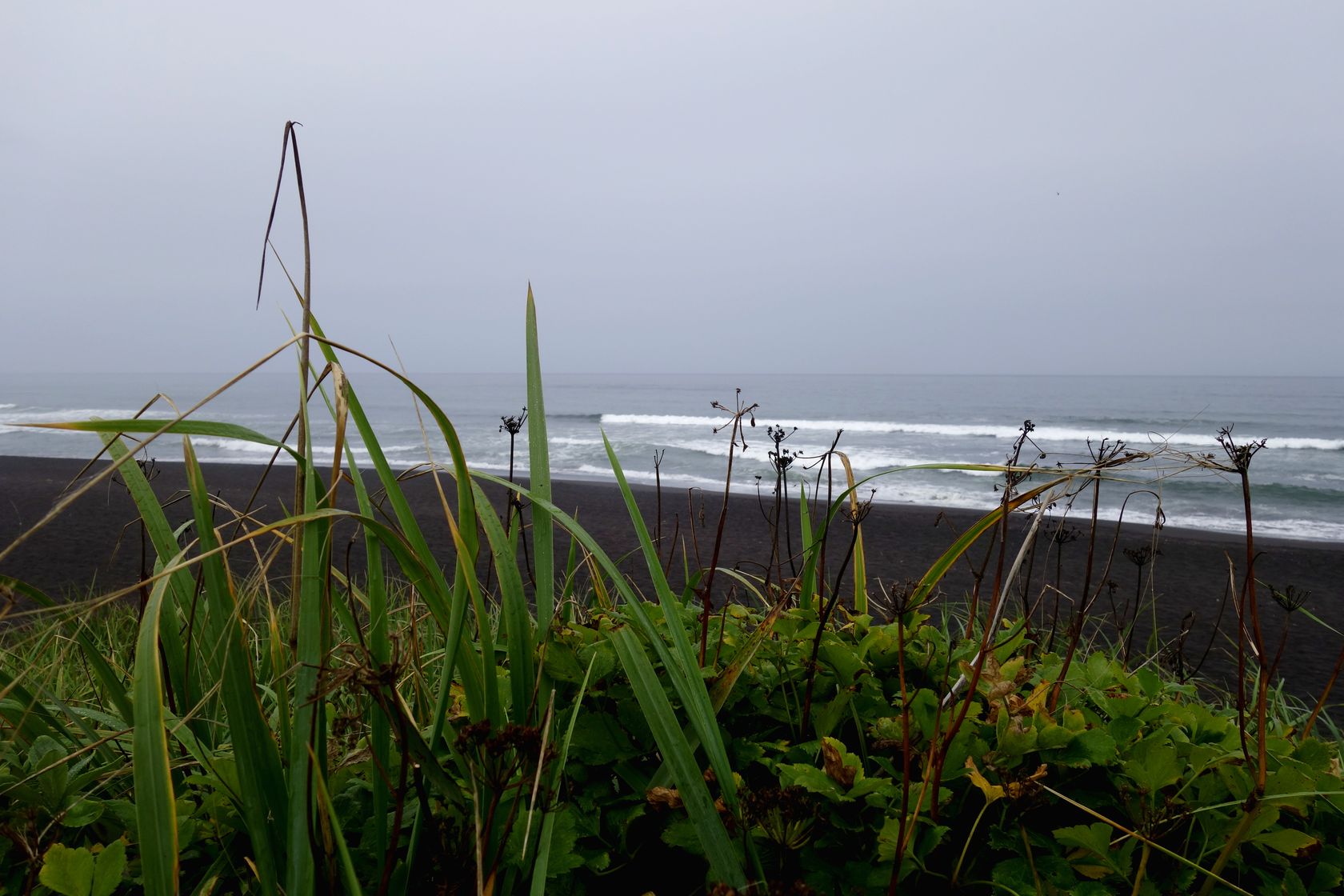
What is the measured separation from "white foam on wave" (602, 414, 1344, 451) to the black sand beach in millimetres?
10514

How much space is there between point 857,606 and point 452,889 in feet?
3.45

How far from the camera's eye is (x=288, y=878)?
0.92 metres

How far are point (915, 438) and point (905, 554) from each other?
17.8 meters

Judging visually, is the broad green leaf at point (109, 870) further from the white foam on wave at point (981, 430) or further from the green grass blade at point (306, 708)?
the white foam on wave at point (981, 430)

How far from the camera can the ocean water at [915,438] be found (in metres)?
11.6

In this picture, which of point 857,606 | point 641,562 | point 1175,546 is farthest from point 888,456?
point 857,606

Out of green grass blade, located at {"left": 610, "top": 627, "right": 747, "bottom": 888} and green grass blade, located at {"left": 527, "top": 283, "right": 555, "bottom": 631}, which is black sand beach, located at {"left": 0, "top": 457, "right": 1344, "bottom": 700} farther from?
green grass blade, located at {"left": 610, "top": 627, "right": 747, "bottom": 888}

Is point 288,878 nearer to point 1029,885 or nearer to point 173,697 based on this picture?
point 173,697

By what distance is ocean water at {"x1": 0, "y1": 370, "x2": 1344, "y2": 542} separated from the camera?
1163cm

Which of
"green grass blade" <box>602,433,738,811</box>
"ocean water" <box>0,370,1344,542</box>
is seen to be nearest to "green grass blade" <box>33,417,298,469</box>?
"green grass blade" <box>602,433,738,811</box>

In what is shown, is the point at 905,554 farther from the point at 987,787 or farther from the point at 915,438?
the point at 915,438

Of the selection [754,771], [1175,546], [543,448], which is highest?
[543,448]

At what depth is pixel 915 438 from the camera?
24438 mm

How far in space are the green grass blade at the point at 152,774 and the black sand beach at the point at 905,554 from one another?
9.89ft
